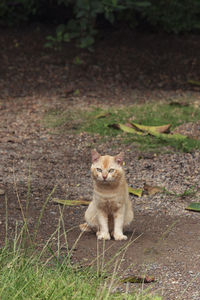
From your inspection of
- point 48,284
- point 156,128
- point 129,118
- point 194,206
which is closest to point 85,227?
point 194,206

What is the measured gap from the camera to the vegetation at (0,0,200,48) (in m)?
10.1

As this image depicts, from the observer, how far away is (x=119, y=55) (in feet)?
35.9

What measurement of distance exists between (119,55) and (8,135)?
3646mm

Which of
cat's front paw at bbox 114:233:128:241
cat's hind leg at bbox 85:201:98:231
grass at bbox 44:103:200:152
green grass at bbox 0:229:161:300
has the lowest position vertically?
grass at bbox 44:103:200:152

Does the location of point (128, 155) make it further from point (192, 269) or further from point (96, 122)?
point (192, 269)

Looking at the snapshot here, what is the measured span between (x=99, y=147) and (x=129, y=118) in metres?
1.13

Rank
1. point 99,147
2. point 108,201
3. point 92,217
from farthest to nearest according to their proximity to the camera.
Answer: point 99,147
point 92,217
point 108,201

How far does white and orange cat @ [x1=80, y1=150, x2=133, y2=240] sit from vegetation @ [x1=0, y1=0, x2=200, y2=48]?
18.4 feet

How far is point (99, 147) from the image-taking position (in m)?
7.54

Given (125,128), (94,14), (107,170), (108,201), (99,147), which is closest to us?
(107,170)

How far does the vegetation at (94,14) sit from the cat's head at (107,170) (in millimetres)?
5615

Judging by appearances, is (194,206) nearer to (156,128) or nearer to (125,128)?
(156,128)

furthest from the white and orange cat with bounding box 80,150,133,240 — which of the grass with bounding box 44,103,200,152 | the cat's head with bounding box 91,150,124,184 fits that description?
the grass with bounding box 44,103,200,152

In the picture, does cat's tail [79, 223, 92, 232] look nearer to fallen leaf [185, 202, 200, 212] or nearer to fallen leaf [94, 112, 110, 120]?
fallen leaf [185, 202, 200, 212]
